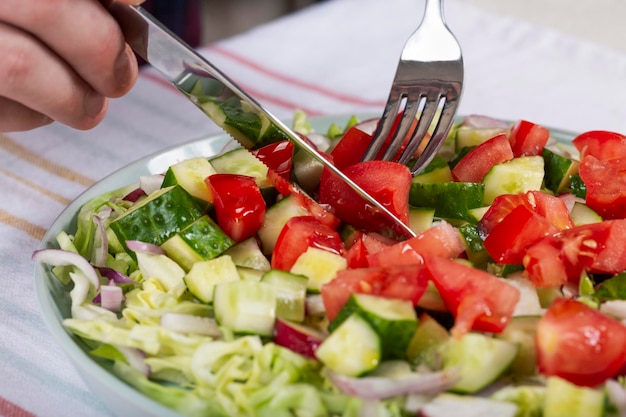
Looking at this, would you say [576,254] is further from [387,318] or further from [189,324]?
[189,324]

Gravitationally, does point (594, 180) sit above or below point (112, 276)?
above

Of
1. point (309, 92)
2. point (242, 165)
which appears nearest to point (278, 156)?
point (242, 165)

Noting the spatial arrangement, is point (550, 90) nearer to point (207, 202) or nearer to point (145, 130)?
point (145, 130)

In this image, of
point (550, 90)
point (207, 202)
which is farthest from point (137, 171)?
point (550, 90)

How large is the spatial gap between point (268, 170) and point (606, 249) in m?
0.96

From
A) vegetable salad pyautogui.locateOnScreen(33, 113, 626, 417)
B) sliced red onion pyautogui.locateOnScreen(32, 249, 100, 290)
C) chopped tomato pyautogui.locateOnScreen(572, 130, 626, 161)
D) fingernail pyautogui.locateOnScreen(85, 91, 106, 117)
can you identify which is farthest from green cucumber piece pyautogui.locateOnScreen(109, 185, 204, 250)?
chopped tomato pyautogui.locateOnScreen(572, 130, 626, 161)

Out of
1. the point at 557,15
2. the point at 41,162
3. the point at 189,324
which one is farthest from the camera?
the point at 557,15

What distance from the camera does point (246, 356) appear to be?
1.78m

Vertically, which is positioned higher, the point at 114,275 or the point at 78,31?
the point at 78,31

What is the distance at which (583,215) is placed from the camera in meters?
2.27

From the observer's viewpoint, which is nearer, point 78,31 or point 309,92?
point 78,31

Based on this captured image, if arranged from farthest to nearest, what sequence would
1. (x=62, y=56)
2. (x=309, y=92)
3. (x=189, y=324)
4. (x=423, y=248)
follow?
(x=309, y=92), (x=62, y=56), (x=423, y=248), (x=189, y=324)

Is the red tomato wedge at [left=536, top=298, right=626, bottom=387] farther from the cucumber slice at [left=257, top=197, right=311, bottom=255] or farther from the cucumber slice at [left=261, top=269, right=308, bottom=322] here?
A: the cucumber slice at [left=257, top=197, right=311, bottom=255]

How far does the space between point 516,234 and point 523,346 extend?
1.30 feet
